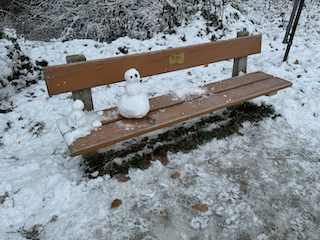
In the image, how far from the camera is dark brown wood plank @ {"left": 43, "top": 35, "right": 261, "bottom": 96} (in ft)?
7.30

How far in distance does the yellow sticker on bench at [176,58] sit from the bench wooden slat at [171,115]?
1.82 ft

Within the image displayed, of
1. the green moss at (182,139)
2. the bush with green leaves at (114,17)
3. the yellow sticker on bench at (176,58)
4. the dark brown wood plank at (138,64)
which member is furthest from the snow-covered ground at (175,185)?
the bush with green leaves at (114,17)

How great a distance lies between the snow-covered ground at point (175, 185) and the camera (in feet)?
6.47

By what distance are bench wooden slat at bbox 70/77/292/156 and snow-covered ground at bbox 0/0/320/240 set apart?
21.5 inches

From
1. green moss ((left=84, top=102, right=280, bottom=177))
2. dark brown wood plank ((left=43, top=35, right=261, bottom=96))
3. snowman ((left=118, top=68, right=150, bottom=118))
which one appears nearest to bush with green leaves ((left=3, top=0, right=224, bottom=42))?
dark brown wood plank ((left=43, top=35, right=261, bottom=96))

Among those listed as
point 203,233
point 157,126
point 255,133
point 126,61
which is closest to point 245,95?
point 255,133

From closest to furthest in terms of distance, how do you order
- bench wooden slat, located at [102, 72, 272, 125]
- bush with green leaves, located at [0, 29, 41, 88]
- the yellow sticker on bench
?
bench wooden slat, located at [102, 72, 272, 125], the yellow sticker on bench, bush with green leaves, located at [0, 29, 41, 88]

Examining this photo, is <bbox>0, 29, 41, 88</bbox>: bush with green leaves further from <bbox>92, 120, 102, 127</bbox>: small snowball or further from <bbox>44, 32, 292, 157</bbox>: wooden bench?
<bbox>92, 120, 102, 127</bbox>: small snowball

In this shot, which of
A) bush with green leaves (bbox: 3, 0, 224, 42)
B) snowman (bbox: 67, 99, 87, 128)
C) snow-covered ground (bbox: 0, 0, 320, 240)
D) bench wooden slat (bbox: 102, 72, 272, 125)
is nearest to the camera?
snow-covered ground (bbox: 0, 0, 320, 240)

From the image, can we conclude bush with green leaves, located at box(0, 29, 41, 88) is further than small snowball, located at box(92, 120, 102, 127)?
Yes

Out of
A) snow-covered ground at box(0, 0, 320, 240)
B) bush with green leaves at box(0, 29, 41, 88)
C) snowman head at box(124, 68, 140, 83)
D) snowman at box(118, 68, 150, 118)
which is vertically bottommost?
snow-covered ground at box(0, 0, 320, 240)

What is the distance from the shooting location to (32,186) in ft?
7.65

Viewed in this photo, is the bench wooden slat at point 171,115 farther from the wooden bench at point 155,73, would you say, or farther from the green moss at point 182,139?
the green moss at point 182,139

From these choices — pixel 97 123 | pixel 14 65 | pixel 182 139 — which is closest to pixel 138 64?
pixel 97 123
